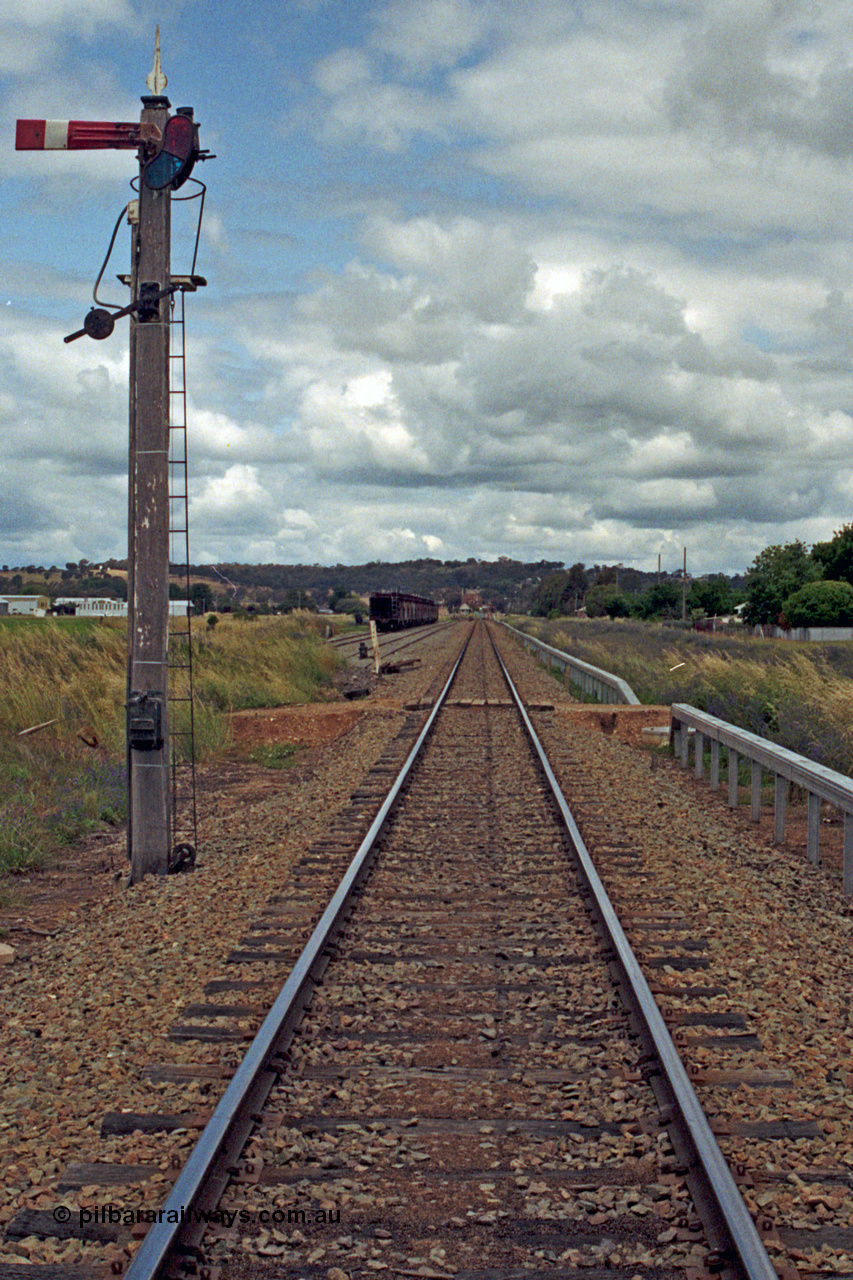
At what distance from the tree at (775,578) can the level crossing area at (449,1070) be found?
70318mm

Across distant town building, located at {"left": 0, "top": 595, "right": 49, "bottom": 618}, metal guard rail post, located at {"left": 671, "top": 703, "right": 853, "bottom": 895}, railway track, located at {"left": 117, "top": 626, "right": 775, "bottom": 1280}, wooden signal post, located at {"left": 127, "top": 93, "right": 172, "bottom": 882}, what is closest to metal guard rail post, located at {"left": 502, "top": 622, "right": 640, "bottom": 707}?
metal guard rail post, located at {"left": 671, "top": 703, "right": 853, "bottom": 895}

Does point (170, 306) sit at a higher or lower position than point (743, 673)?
higher

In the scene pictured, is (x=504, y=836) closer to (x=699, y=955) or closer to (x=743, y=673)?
(x=699, y=955)

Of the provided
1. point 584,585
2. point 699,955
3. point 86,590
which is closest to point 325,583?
point 584,585

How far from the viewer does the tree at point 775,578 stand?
7525 cm

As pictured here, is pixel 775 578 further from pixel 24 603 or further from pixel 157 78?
pixel 157 78

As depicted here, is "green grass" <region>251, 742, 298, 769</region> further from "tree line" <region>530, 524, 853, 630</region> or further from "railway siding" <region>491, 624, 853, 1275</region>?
"tree line" <region>530, 524, 853, 630</region>

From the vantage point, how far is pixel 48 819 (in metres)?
10.0

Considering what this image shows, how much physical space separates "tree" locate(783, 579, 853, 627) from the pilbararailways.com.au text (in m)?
67.8

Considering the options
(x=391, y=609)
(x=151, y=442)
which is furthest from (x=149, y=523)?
(x=391, y=609)

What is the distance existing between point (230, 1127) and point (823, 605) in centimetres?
6777

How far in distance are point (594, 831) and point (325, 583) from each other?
175m

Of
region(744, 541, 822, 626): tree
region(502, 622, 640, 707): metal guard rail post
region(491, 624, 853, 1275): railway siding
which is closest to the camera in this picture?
region(491, 624, 853, 1275): railway siding

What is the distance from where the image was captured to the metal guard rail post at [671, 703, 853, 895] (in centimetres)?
756
